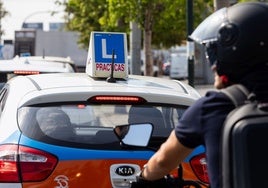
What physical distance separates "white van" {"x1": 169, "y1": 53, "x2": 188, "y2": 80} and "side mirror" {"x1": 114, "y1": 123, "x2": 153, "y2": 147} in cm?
5082

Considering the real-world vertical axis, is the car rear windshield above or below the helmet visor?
below

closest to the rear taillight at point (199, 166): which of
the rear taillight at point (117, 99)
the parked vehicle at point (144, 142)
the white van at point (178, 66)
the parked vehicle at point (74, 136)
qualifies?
the parked vehicle at point (74, 136)

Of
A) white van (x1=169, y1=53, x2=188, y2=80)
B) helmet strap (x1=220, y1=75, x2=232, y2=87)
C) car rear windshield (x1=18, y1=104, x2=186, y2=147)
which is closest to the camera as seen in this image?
helmet strap (x1=220, y1=75, x2=232, y2=87)

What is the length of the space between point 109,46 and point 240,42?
2979mm

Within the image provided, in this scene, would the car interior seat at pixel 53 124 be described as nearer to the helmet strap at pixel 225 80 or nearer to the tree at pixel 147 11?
the helmet strap at pixel 225 80

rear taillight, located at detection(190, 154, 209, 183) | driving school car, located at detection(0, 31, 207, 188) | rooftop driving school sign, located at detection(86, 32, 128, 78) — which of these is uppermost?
rooftop driving school sign, located at detection(86, 32, 128, 78)

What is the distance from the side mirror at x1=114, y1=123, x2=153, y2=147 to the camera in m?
3.13

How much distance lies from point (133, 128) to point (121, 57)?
250 centimetres

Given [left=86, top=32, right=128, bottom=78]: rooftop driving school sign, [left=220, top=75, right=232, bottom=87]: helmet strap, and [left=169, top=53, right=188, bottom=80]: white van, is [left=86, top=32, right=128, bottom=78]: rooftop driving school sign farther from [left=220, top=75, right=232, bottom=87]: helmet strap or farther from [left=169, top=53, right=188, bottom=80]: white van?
[left=169, top=53, right=188, bottom=80]: white van

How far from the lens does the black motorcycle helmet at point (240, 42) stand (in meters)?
2.78

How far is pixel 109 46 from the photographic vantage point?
568cm

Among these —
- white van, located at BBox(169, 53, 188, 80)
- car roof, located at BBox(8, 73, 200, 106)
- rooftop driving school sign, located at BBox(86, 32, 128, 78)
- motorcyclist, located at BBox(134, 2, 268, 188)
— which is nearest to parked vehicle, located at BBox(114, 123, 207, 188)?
motorcyclist, located at BBox(134, 2, 268, 188)

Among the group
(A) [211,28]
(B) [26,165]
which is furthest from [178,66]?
(A) [211,28]

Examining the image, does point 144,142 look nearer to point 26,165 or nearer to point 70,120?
point 26,165
